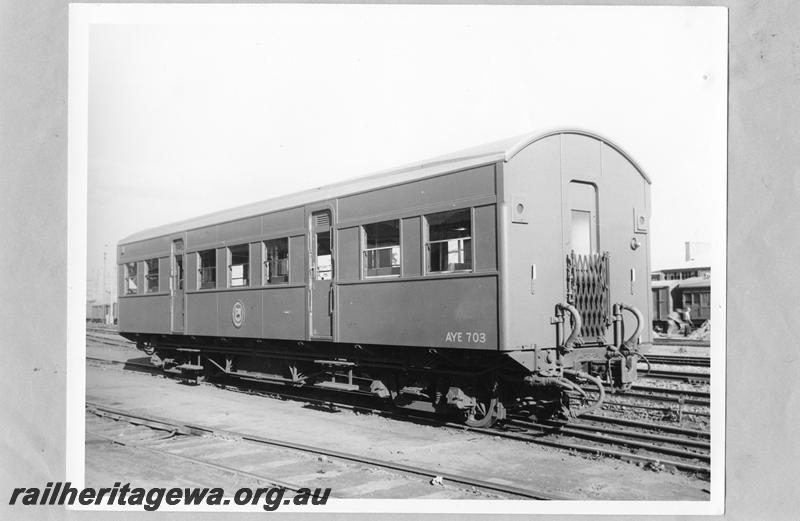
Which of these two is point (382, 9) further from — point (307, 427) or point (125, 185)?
point (307, 427)

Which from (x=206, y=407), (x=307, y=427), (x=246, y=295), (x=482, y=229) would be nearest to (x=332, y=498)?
(x=307, y=427)

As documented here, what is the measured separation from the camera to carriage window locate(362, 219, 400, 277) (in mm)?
8695

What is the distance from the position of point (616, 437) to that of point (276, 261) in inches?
228

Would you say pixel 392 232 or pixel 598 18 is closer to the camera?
pixel 598 18

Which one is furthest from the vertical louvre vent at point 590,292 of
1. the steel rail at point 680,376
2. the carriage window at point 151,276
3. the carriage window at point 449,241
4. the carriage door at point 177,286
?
the carriage window at point 151,276

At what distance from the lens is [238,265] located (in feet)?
38.7

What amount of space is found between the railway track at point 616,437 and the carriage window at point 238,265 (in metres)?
3.35

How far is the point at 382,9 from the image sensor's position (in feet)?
23.6

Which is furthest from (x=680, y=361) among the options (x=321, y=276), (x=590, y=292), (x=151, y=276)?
(x=151, y=276)

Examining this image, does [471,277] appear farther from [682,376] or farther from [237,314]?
[682,376]

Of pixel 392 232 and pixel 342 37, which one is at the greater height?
pixel 342 37

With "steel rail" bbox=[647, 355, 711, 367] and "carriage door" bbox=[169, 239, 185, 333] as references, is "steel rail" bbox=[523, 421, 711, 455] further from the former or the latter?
"carriage door" bbox=[169, 239, 185, 333]

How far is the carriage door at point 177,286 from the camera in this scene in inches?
510

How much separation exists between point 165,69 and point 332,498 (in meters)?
5.33
